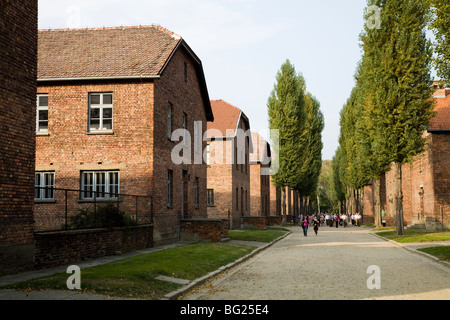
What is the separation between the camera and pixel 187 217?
25.5 m

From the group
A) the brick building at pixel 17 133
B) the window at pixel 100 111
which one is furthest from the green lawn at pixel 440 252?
the window at pixel 100 111

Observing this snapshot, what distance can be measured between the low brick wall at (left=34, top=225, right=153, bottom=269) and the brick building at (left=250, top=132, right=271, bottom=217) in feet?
114

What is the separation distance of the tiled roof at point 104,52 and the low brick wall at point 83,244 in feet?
21.9

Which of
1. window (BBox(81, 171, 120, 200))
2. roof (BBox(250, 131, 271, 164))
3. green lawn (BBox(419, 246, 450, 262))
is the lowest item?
green lawn (BBox(419, 246, 450, 262))

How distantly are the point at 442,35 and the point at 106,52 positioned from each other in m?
13.9

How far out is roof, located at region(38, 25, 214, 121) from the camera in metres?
20.5

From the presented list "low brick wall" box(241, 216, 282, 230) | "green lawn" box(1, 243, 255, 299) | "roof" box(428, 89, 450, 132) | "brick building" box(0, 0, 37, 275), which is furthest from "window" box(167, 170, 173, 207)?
"roof" box(428, 89, 450, 132)

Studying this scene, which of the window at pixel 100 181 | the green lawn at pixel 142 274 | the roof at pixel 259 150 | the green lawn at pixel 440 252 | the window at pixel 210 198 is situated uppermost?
the roof at pixel 259 150

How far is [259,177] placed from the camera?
53.8 m

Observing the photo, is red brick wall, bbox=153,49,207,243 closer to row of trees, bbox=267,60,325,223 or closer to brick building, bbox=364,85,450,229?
brick building, bbox=364,85,450,229

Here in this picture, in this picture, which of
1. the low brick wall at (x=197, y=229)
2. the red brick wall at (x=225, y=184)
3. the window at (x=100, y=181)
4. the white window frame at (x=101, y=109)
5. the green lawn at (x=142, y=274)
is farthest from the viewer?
the red brick wall at (x=225, y=184)

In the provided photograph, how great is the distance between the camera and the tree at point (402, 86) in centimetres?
2930

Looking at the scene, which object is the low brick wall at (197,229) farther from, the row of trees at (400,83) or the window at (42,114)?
the row of trees at (400,83)
